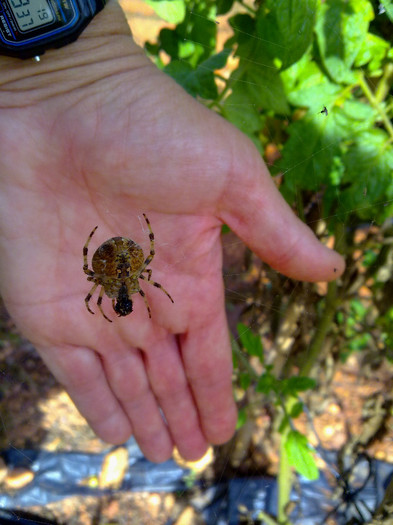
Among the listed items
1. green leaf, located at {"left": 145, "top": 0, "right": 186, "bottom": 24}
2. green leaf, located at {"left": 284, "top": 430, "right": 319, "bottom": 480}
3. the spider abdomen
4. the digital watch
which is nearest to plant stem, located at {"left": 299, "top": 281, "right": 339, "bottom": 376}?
green leaf, located at {"left": 284, "top": 430, "right": 319, "bottom": 480}

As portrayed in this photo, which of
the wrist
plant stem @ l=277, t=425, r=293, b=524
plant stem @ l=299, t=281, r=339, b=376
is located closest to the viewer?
the wrist

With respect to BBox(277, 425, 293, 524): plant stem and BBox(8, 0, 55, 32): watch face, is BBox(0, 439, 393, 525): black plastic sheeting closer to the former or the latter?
BBox(277, 425, 293, 524): plant stem

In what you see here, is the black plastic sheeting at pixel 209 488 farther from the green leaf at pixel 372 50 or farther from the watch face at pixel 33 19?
the watch face at pixel 33 19

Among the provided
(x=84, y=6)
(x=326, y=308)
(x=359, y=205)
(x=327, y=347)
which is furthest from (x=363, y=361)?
(x=84, y=6)

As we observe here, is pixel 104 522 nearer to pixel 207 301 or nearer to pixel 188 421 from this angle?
pixel 188 421

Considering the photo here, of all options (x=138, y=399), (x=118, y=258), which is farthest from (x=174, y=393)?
(x=118, y=258)

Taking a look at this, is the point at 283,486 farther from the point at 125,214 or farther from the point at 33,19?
the point at 33,19

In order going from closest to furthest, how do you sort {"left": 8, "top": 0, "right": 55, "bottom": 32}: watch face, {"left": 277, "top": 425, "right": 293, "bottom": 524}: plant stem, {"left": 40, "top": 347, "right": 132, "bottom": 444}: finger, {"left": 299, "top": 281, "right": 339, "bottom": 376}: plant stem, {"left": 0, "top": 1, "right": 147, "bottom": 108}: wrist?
1. {"left": 8, "top": 0, "right": 55, "bottom": 32}: watch face
2. {"left": 0, "top": 1, "right": 147, "bottom": 108}: wrist
3. {"left": 40, "top": 347, "right": 132, "bottom": 444}: finger
4. {"left": 299, "top": 281, "right": 339, "bottom": 376}: plant stem
5. {"left": 277, "top": 425, "right": 293, "bottom": 524}: plant stem
